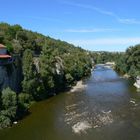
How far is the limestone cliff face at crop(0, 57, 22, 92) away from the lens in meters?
53.5

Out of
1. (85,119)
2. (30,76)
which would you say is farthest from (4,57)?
(85,119)

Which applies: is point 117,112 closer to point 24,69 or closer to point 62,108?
point 62,108

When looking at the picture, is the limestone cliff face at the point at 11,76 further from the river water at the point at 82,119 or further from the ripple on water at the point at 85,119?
the ripple on water at the point at 85,119

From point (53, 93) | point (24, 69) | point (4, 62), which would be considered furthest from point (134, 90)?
point (4, 62)

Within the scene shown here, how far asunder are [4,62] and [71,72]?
128 feet

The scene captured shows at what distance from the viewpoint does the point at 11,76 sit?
192 ft

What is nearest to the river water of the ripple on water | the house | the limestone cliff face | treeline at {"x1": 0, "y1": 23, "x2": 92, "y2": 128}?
the ripple on water

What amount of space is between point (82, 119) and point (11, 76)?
58.8 ft

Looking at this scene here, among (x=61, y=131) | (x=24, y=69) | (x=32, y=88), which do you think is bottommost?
(x=61, y=131)

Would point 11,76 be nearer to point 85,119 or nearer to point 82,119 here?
point 82,119

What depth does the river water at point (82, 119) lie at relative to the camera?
41.0 m

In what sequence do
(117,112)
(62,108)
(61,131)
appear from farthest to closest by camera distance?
(62,108) < (117,112) < (61,131)

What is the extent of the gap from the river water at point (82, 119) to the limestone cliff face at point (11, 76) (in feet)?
19.1

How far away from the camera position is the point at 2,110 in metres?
46.7
